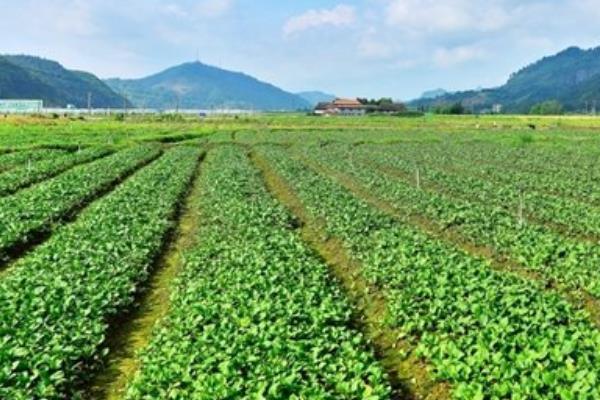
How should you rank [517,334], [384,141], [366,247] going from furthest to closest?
[384,141]
[366,247]
[517,334]

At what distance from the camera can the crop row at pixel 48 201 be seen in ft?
66.0

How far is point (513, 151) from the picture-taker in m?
57.1

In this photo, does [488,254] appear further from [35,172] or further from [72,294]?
[35,172]

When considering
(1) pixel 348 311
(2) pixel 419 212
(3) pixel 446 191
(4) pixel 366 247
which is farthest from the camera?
(3) pixel 446 191

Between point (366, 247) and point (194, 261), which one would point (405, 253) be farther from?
point (194, 261)

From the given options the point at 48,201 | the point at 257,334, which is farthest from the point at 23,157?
the point at 257,334

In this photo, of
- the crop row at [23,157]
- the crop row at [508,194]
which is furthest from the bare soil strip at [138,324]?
the crop row at [23,157]

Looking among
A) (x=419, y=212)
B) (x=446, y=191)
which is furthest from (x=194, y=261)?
(x=446, y=191)

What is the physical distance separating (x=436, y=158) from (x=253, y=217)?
3093 cm

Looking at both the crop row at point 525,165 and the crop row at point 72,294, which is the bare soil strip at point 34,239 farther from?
the crop row at point 525,165

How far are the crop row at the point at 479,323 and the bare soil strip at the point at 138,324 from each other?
468 centimetres

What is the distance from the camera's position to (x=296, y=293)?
1308 cm

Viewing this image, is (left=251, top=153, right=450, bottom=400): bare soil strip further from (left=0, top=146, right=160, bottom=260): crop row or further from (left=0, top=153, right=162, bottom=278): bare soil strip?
(left=0, top=146, right=160, bottom=260): crop row

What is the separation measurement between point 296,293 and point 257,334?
2.59 m
